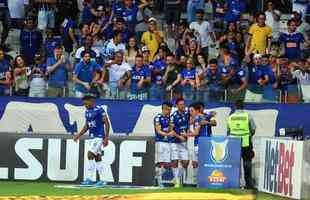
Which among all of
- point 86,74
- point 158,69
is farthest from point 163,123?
point 86,74

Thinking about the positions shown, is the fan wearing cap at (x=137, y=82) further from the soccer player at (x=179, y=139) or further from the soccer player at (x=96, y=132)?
the soccer player at (x=96, y=132)

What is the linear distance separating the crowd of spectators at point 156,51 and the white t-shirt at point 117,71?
2cm

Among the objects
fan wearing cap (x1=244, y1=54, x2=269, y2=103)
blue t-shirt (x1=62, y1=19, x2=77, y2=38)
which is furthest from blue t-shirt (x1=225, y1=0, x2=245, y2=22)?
blue t-shirt (x1=62, y1=19, x2=77, y2=38)

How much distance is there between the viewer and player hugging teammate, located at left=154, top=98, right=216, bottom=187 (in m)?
19.4

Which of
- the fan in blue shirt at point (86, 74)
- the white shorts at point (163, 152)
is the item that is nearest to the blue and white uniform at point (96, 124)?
the white shorts at point (163, 152)

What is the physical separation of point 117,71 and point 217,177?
149 inches

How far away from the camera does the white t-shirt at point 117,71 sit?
20891mm

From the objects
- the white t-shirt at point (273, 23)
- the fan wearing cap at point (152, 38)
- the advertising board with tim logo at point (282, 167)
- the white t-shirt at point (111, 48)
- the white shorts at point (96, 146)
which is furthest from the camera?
the white t-shirt at point (273, 23)

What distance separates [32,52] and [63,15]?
228 cm

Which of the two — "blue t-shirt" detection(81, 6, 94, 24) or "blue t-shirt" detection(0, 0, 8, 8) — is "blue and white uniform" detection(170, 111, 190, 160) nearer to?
"blue t-shirt" detection(81, 6, 94, 24)

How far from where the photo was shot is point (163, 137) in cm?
1944

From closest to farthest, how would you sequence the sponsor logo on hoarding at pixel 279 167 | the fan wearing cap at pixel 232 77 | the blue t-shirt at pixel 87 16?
the sponsor logo on hoarding at pixel 279 167 → the fan wearing cap at pixel 232 77 → the blue t-shirt at pixel 87 16

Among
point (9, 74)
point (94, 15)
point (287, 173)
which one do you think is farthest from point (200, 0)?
point (287, 173)

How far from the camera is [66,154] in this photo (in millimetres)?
19750
